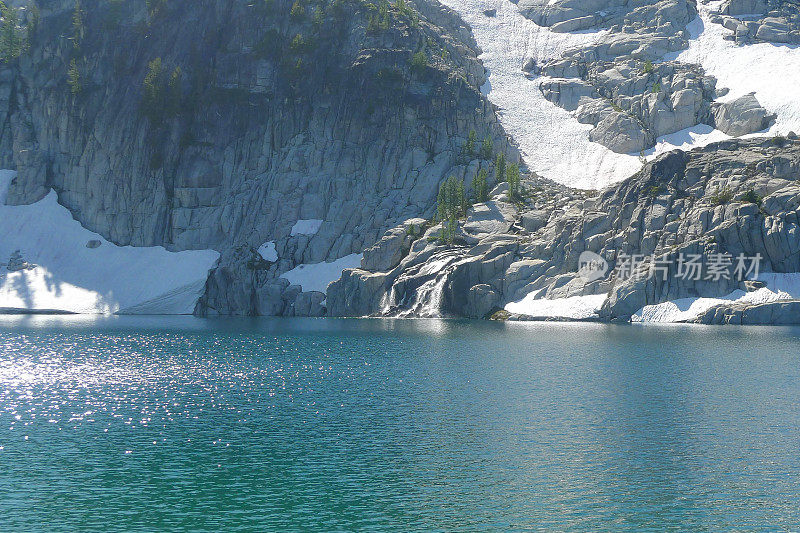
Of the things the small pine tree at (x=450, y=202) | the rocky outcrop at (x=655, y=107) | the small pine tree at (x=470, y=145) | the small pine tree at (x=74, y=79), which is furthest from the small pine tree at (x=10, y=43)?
the rocky outcrop at (x=655, y=107)

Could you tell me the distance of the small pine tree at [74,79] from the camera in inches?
7274

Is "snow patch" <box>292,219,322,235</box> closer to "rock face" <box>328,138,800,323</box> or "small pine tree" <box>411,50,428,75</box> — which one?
"rock face" <box>328,138,800,323</box>

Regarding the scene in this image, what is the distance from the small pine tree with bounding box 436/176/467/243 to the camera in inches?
5871

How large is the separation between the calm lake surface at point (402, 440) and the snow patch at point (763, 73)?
4088 inches

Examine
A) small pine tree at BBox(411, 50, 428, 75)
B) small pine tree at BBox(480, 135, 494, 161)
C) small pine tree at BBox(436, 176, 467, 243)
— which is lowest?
small pine tree at BBox(436, 176, 467, 243)

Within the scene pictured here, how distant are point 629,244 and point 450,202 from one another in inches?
1458

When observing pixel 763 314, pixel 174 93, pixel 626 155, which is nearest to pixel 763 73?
pixel 626 155

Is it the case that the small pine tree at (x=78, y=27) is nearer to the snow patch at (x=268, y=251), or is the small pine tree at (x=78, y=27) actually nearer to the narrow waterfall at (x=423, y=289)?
the snow patch at (x=268, y=251)

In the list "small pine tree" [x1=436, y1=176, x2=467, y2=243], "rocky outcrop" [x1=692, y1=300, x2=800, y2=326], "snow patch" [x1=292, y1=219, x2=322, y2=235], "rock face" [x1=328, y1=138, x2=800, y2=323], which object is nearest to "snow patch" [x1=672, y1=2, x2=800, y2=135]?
"rock face" [x1=328, y1=138, x2=800, y2=323]

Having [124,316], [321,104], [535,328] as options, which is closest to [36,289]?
[124,316]

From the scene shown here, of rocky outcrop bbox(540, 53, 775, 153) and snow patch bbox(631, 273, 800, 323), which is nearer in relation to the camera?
snow patch bbox(631, 273, 800, 323)

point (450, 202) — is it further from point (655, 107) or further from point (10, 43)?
point (10, 43)

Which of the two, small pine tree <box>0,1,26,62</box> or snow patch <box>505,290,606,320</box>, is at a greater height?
small pine tree <box>0,1,26,62</box>

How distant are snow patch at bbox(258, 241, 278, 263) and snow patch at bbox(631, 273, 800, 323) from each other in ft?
241
